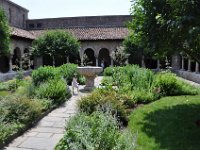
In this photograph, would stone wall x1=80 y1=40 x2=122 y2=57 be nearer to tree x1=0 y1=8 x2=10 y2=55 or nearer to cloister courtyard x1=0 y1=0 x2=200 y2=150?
cloister courtyard x1=0 y1=0 x2=200 y2=150

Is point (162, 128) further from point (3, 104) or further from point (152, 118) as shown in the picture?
point (3, 104)

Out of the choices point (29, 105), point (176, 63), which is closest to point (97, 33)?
point (176, 63)

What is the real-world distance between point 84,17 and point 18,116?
94.3 ft

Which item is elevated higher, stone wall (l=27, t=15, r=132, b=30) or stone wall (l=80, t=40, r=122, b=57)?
stone wall (l=27, t=15, r=132, b=30)

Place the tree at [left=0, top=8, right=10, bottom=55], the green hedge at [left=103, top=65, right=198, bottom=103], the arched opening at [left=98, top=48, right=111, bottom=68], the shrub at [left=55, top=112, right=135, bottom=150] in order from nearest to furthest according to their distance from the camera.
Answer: the shrub at [left=55, top=112, right=135, bottom=150]
the green hedge at [left=103, top=65, right=198, bottom=103]
the tree at [left=0, top=8, right=10, bottom=55]
the arched opening at [left=98, top=48, right=111, bottom=68]

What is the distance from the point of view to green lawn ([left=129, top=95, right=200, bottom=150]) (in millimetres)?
6764

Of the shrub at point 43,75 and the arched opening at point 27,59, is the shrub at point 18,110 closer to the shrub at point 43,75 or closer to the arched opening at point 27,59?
the shrub at point 43,75

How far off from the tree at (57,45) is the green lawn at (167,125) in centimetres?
1675

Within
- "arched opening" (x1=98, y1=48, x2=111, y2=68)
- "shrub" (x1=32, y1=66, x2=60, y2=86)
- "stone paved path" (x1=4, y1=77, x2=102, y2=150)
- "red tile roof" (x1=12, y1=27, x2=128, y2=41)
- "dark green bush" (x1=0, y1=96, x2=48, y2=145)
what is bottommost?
"stone paved path" (x1=4, y1=77, x2=102, y2=150)

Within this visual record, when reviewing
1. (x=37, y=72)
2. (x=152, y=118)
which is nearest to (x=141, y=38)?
(x=152, y=118)

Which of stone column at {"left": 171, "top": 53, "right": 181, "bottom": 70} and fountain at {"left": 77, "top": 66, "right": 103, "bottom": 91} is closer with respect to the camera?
fountain at {"left": 77, "top": 66, "right": 103, "bottom": 91}

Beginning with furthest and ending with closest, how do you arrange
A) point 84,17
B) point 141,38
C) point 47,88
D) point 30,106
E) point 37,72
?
point 84,17 < point 37,72 < point 47,88 < point 141,38 < point 30,106

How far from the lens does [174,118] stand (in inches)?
347

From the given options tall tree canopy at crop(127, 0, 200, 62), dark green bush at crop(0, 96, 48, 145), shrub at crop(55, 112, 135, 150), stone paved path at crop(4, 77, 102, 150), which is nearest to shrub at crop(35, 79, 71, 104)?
stone paved path at crop(4, 77, 102, 150)
